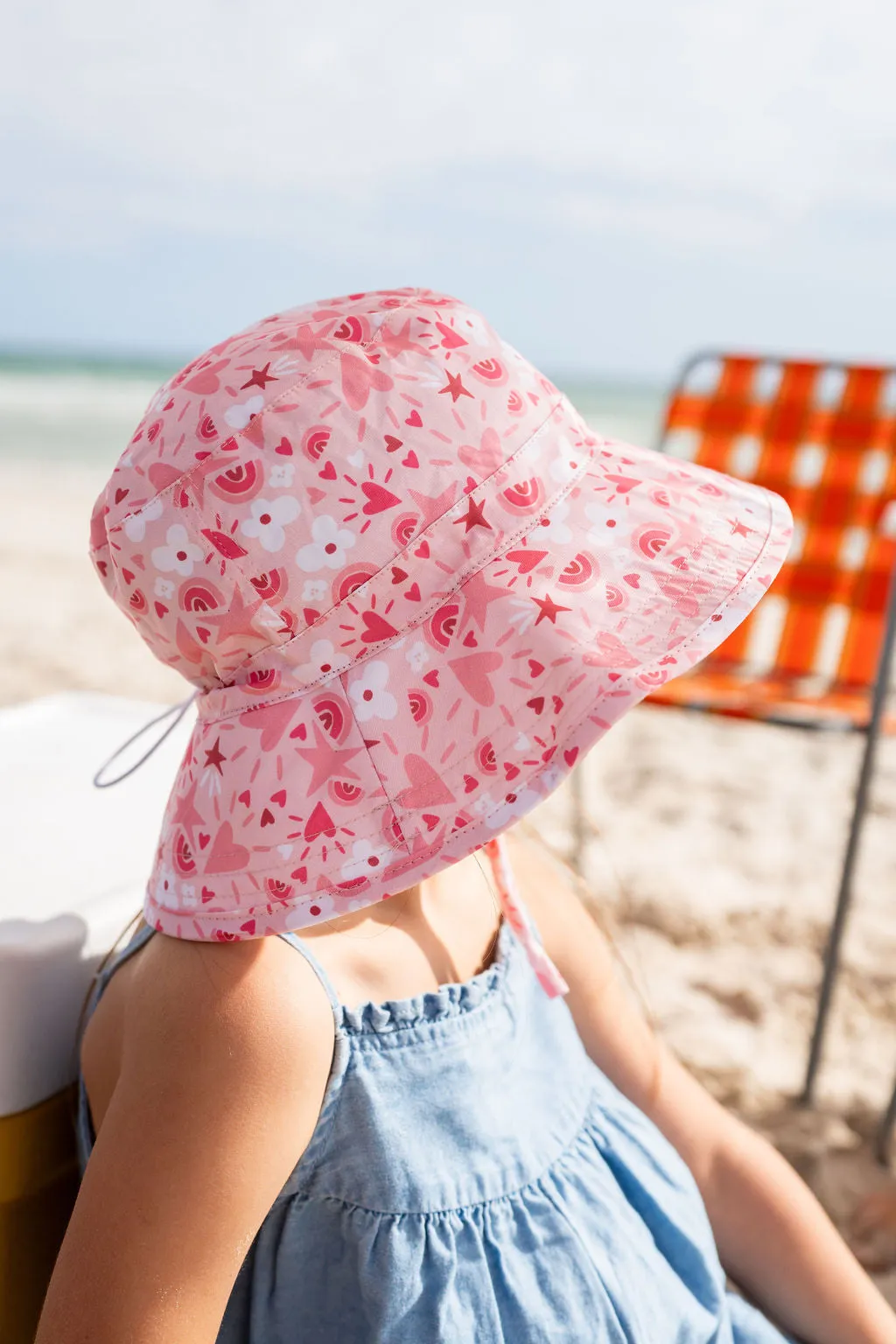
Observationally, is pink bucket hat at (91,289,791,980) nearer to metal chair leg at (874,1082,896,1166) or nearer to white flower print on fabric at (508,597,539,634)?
white flower print on fabric at (508,597,539,634)

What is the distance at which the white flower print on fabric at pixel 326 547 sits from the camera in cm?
62

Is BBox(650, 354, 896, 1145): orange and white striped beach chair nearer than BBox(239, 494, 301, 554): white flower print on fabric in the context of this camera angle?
No

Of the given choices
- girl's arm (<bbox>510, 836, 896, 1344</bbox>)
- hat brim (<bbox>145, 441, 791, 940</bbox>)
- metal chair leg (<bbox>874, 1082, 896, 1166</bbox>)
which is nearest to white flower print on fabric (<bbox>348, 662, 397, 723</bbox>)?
hat brim (<bbox>145, 441, 791, 940</bbox>)

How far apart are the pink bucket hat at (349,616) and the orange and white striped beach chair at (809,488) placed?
4.28ft

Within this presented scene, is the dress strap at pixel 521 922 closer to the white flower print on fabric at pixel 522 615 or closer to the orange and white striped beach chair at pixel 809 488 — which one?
the white flower print on fabric at pixel 522 615

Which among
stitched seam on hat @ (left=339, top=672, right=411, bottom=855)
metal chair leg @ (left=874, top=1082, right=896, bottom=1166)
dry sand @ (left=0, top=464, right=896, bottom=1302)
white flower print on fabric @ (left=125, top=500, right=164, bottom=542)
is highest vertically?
white flower print on fabric @ (left=125, top=500, right=164, bottom=542)

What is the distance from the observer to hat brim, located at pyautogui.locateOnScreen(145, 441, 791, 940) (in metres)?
0.62

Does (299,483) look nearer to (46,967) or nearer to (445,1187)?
(46,967)

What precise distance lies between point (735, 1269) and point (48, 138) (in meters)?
29.8

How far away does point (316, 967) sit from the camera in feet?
2.19

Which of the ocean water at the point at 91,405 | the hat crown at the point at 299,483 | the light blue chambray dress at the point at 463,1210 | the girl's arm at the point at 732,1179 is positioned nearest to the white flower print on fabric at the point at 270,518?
the hat crown at the point at 299,483

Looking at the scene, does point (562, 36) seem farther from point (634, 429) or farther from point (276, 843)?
point (276, 843)

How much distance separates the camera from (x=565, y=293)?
28547 mm

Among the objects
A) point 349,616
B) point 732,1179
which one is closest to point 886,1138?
point 732,1179
